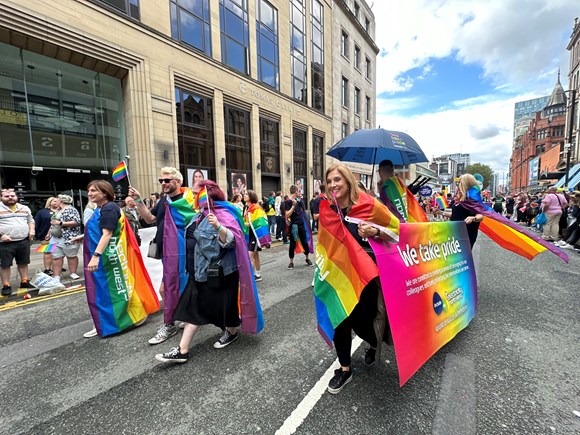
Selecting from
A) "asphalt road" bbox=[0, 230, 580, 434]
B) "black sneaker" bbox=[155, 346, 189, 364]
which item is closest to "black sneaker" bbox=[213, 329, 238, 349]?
"asphalt road" bbox=[0, 230, 580, 434]

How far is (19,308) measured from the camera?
4473 millimetres

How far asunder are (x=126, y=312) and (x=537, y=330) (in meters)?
4.98

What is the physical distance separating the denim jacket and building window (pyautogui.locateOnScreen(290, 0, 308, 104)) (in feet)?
70.7

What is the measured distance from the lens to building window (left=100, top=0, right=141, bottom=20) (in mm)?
11794

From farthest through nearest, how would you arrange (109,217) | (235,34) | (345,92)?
(345,92) < (235,34) < (109,217)

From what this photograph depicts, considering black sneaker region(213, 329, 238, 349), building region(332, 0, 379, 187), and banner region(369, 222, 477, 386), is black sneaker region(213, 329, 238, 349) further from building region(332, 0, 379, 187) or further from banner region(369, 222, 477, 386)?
building region(332, 0, 379, 187)

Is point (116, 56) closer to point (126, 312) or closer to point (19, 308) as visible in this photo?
point (19, 308)

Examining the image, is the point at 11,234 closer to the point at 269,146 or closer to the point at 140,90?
the point at 140,90

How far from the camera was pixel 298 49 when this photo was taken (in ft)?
73.5

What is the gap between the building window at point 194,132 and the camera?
48.2 feet

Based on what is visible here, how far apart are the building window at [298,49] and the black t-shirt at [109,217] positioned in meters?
21.0


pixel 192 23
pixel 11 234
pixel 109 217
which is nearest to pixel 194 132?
pixel 192 23

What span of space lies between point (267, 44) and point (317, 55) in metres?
6.92

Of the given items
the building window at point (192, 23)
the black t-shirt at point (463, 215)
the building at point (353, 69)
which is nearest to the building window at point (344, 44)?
the building at point (353, 69)
